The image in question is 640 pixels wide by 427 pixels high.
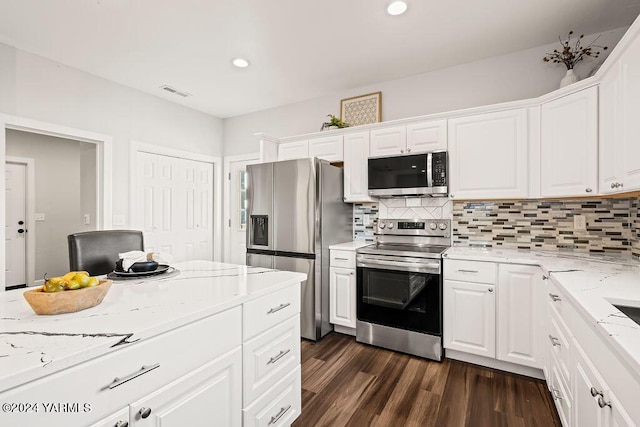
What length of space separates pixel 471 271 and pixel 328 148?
1.84 metres

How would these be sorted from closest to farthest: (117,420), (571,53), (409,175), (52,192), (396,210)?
(117,420)
(571,53)
(409,175)
(396,210)
(52,192)

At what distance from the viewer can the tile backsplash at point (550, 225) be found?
2.29 m

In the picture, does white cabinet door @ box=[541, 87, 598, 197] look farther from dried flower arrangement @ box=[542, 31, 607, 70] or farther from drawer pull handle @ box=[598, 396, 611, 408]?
drawer pull handle @ box=[598, 396, 611, 408]

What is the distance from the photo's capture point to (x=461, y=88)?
2.95m

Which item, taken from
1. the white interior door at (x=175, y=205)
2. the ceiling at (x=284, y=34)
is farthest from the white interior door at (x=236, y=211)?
the ceiling at (x=284, y=34)

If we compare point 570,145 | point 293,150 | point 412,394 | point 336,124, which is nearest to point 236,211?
point 293,150

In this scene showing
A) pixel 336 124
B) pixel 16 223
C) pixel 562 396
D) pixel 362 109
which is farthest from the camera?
pixel 16 223

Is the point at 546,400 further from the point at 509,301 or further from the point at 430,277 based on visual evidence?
the point at 430,277

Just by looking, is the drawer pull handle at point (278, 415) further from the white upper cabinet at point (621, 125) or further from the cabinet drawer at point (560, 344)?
the white upper cabinet at point (621, 125)

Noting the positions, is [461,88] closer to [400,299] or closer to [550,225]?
[550,225]

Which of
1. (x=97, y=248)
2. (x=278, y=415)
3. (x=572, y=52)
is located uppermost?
(x=572, y=52)

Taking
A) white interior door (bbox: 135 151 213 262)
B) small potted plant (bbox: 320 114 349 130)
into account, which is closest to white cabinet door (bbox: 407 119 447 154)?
small potted plant (bbox: 320 114 349 130)

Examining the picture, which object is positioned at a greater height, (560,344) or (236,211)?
(236,211)

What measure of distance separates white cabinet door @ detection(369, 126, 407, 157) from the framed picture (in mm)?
383
